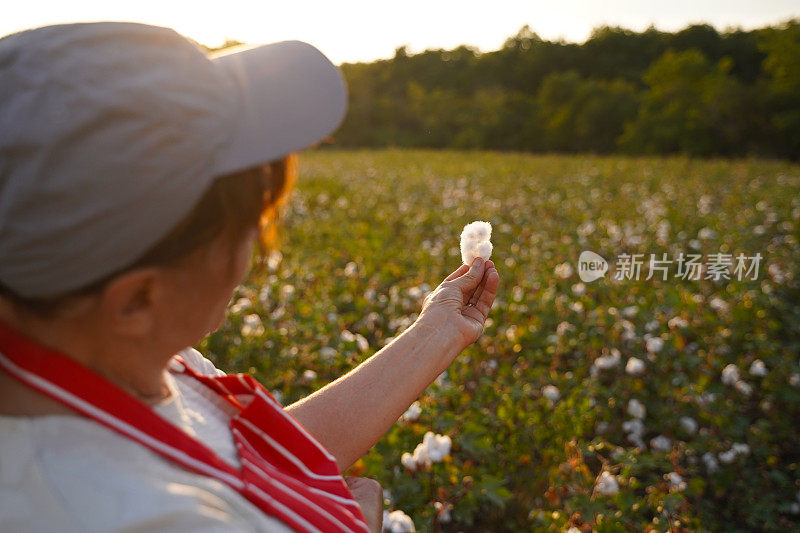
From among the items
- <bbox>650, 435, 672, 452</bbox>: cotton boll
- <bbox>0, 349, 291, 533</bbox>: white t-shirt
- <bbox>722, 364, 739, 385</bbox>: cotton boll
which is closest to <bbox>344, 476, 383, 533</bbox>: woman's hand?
<bbox>0, 349, 291, 533</bbox>: white t-shirt

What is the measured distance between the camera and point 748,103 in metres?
26.3

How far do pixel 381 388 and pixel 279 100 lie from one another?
67cm

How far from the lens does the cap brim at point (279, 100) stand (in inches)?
26.5

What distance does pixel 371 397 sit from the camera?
1224 mm

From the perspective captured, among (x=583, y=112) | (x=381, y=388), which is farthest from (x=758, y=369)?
(x=583, y=112)

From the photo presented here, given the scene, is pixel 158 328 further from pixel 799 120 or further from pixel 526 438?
pixel 799 120

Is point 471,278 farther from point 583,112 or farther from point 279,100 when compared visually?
point 583,112

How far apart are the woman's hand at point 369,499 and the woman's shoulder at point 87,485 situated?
0.46 meters

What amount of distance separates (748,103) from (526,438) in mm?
28135

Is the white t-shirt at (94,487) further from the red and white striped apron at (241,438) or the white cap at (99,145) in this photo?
the white cap at (99,145)

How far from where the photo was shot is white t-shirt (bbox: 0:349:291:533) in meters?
0.58

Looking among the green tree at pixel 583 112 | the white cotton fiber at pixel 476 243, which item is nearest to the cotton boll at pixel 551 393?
the white cotton fiber at pixel 476 243

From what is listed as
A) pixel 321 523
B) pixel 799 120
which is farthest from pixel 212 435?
pixel 799 120

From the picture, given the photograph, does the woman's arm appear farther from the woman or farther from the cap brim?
the cap brim
